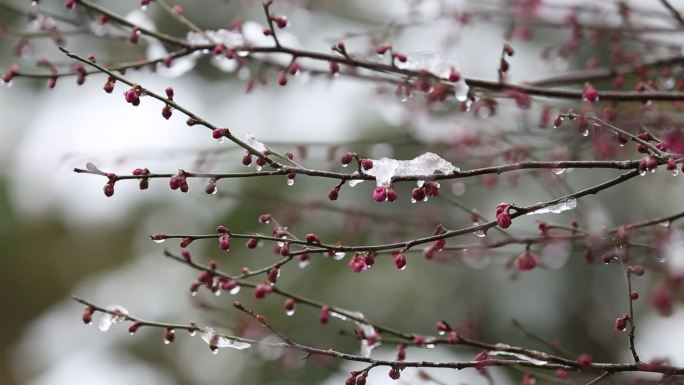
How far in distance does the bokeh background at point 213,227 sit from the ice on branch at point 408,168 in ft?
8.50

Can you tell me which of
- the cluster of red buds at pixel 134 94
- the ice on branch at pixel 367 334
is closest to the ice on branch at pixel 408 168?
the ice on branch at pixel 367 334

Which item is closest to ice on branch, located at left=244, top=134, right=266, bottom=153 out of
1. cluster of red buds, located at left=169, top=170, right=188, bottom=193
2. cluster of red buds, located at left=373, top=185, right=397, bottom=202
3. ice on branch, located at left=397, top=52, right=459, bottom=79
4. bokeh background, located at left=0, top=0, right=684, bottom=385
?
cluster of red buds, located at left=169, top=170, right=188, bottom=193

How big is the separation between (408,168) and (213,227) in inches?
254

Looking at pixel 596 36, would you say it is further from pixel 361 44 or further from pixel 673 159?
pixel 673 159

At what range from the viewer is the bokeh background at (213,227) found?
19.4 feet

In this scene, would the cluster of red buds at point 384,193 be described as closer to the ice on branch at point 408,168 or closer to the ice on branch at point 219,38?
the ice on branch at point 408,168

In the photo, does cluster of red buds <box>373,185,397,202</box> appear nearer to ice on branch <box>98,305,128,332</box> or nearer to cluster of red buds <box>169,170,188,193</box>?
cluster of red buds <box>169,170,188,193</box>

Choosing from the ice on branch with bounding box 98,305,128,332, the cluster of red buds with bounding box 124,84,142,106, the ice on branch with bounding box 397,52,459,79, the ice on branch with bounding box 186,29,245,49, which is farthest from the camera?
the ice on branch with bounding box 186,29,245,49

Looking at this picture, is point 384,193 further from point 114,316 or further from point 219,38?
point 219,38

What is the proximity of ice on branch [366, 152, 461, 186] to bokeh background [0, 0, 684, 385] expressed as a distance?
259 centimetres

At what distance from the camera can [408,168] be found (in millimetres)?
1437

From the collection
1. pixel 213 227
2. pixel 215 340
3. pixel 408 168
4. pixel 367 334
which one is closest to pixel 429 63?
pixel 408 168

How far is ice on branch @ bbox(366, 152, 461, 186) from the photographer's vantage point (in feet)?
4.52

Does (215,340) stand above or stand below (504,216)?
below
